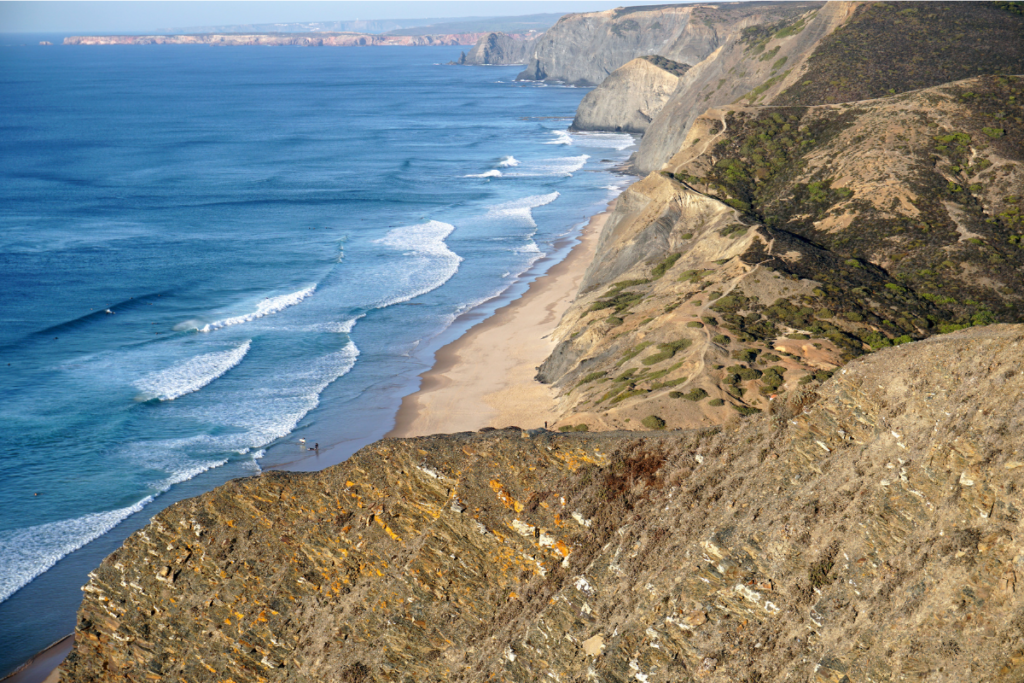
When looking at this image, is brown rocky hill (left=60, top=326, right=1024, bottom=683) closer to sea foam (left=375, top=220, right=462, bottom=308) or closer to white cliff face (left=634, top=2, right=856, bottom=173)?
sea foam (left=375, top=220, right=462, bottom=308)

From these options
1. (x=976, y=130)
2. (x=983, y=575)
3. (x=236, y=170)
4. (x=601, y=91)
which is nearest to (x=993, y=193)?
(x=976, y=130)

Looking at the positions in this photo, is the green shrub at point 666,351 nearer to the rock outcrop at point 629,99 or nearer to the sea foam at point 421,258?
the sea foam at point 421,258

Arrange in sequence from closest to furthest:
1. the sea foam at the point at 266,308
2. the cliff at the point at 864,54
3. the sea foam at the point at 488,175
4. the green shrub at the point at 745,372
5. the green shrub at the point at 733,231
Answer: the green shrub at the point at 745,372, the green shrub at the point at 733,231, the sea foam at the point at 266,308, the cliff at the point at 864,54, the sea foam at the point at 488,175

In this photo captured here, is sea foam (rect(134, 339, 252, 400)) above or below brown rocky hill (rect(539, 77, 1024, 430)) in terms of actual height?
below

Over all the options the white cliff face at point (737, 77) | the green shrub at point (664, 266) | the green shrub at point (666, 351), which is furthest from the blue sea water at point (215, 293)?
the green shrub at point (664, 266)

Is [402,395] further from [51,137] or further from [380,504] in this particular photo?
[51,137]

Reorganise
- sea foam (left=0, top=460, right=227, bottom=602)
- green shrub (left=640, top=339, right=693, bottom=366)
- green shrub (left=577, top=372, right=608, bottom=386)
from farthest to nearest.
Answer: green shrub (left=577, top=372, right=608, bottom=386), green shrub (left=640, top=339, right=693, bottom=366), sea foam (left=0, top=460, right=227, bottom=602)

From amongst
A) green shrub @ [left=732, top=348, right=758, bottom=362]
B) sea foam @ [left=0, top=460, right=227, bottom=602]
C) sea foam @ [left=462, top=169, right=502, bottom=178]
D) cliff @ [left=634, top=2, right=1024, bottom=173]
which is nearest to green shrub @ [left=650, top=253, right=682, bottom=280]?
green shrub @ [left=732, top=348, right=758, bottom=362]

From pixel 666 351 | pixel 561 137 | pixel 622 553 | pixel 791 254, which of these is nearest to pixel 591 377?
pixel 666 351
